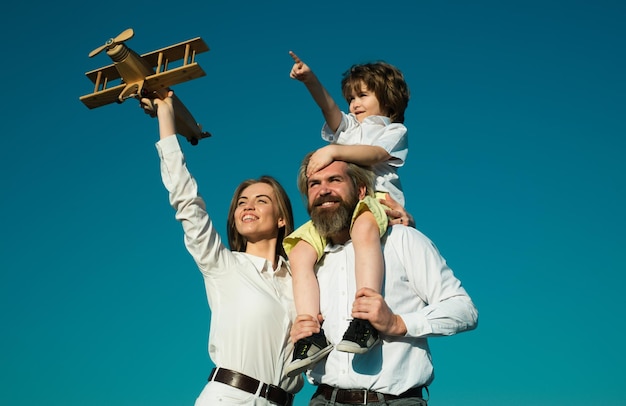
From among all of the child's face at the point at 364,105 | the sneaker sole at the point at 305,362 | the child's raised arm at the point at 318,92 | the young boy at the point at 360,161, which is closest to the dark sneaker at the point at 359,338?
the young boy at the point at 360,161

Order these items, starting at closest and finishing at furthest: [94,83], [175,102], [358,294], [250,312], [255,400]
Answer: [358,294], [255,400], [250,312], [175,102], [94,83]

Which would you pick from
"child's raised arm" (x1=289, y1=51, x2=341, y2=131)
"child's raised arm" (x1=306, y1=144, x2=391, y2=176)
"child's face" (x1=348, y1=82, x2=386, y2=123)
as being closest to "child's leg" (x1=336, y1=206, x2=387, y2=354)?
"child's raised arm" (x1=306, y1=144, x2=391, y2=176)

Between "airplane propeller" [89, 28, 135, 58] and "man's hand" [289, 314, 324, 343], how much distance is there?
12.5 ft

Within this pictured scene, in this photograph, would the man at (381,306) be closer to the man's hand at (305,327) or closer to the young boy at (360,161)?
the man's hand at (305,327)

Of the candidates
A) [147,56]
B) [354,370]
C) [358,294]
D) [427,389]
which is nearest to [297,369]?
[354,370]

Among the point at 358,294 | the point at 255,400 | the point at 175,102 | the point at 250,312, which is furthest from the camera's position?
the point at 175,102

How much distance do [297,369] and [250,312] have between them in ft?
3.56

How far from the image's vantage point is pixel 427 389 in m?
4.81

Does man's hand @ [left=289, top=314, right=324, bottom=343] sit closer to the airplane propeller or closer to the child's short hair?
the child's short hair

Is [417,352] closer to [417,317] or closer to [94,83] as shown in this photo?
[417,317]

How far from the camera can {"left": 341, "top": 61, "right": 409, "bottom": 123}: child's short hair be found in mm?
7230

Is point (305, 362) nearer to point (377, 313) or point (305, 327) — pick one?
point (305, 327)

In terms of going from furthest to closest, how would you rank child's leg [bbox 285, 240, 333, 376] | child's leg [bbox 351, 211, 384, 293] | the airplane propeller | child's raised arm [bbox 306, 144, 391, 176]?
the airplane propeller
child's raised arm [bbox 306, 144, 391, 176]
child's leg [bbox 351, 211, 384, 293]
child's leg [bbox 285, 240, 333, 376]

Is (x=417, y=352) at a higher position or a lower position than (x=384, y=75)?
lower
